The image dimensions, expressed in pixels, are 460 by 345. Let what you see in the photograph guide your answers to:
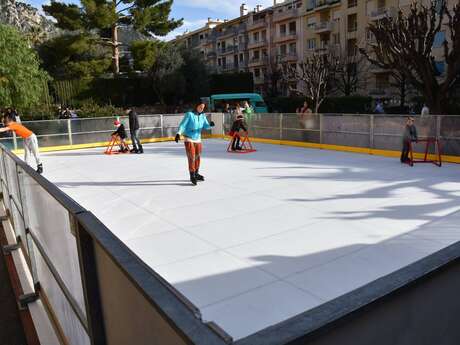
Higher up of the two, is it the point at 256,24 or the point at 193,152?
the point at 256,24

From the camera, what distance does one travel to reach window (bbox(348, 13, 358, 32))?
44166mm

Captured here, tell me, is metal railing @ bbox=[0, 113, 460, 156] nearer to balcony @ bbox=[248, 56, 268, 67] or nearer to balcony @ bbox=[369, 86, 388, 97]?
balcony @ bbox=[369, 86, 388, 97]

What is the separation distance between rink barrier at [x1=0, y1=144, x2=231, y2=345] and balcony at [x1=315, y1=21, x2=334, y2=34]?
48080 millimetres

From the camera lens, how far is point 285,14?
5434cm

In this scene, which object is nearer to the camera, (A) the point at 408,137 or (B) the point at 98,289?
(B) the point at 98,289

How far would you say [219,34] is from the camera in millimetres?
71188

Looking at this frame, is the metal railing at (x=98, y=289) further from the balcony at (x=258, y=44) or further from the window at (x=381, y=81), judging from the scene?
the balcony at (x=258, y=44)

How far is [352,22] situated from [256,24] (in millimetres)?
18492

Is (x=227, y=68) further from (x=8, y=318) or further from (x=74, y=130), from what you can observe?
(x=8, y=318)

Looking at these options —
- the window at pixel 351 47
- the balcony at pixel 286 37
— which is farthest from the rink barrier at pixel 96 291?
the balcony at pixel 286 37


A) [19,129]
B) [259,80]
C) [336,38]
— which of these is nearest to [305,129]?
[19,129]

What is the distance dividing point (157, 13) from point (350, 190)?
102 ft

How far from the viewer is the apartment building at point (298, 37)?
4106cm

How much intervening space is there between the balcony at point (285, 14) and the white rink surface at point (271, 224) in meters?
44.9
